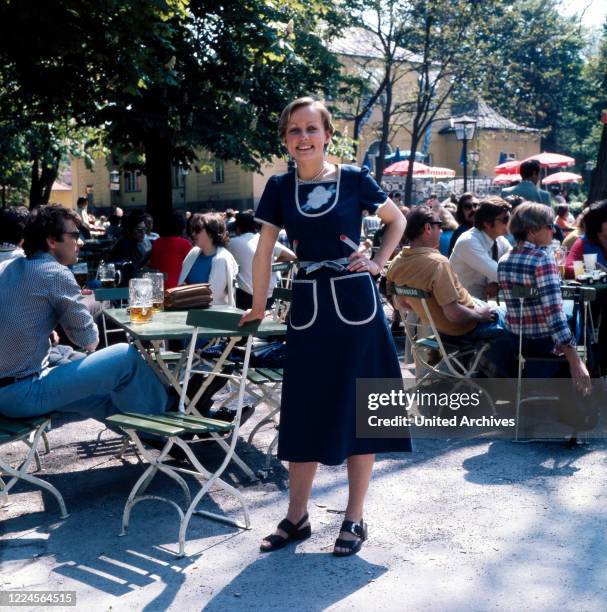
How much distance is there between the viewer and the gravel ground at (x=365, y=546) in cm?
366

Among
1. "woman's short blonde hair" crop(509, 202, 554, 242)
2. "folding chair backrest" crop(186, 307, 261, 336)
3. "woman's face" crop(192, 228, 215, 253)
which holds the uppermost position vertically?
"woman's short blonde hair" crop(509, 202, 554, 242)

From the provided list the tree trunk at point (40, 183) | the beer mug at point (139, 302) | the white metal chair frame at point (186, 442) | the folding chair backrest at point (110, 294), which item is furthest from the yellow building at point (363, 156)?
the white metal chair frame at point (186, 442)

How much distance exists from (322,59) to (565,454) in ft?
42.4

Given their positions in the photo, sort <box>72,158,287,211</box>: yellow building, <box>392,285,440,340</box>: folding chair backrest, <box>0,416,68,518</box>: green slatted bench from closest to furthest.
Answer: <box>0,416,68,518</box>: green slatted bench, <box>392,285,440,340</box>: folding chair backrest, <box>72,158,287,211</box>: yellow building

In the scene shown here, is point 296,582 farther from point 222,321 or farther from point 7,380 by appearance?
point 7,380

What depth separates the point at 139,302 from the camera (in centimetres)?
538

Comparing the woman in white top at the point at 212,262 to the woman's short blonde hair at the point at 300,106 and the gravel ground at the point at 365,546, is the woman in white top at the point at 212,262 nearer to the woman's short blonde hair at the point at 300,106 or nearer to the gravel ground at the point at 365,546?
the gravel ground at the point at 365,546

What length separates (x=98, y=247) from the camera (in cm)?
1673

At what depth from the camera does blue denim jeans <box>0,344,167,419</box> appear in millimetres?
4660

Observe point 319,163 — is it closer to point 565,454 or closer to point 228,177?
point 565,454

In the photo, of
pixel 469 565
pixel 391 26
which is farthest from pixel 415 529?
pixel 391 26

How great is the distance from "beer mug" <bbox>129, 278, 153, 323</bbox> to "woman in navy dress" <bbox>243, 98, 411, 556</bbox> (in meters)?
1.46

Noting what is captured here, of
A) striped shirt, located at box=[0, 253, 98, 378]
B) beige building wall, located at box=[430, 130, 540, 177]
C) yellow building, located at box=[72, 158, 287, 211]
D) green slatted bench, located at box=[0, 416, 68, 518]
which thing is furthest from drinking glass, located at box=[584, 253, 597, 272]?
beige building wall, located at box=[430, 130, 540, 177]

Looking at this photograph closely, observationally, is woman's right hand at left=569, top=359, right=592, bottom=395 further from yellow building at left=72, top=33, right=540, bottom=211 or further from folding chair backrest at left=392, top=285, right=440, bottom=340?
yellow building at left=72, top=33, right=540, bottom=211
